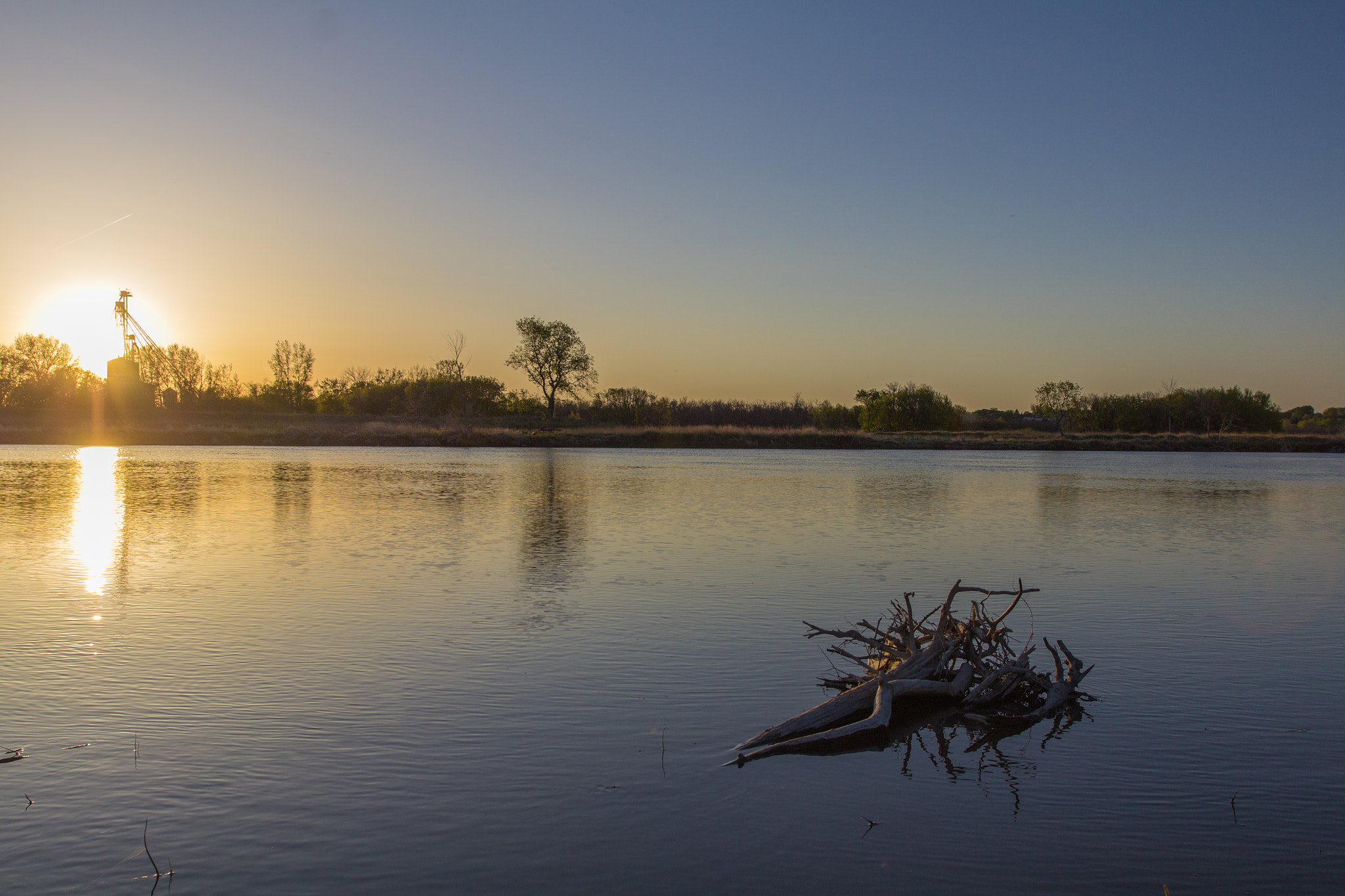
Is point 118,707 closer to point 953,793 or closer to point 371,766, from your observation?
point 371,766

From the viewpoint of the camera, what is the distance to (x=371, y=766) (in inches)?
220

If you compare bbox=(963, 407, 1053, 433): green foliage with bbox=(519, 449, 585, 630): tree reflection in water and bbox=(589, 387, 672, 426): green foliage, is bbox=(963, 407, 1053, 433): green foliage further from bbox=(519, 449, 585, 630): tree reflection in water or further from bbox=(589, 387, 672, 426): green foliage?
bbox=(519, 449, 585, 630): tree reflection in water

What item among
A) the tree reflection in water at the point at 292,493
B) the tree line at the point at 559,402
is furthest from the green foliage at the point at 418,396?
the tree reflection in water at the point at 292,493

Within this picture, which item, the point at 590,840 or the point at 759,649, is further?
the point at 759,649

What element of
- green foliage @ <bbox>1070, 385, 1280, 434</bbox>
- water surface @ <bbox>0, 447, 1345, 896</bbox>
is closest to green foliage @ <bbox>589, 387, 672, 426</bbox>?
green foliage @ <bbox>1070, 385, 1280, 434</bbox>

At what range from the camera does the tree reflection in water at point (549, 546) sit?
1044 centimetres

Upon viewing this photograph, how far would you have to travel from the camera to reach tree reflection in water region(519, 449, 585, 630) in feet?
34.2

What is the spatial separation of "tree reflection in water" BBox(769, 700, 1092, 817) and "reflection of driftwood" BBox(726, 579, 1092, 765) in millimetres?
53

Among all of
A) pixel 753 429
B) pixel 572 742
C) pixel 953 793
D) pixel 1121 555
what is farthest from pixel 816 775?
pixel 753 429

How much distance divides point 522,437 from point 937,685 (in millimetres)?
62497

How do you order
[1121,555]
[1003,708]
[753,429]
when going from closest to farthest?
1. [1003,708]
2. [1121,555]
3. [753,429]

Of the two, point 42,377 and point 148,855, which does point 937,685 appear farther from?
point 42,377

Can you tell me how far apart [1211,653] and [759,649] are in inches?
174

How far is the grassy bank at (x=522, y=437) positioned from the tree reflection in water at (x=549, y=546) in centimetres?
3737
